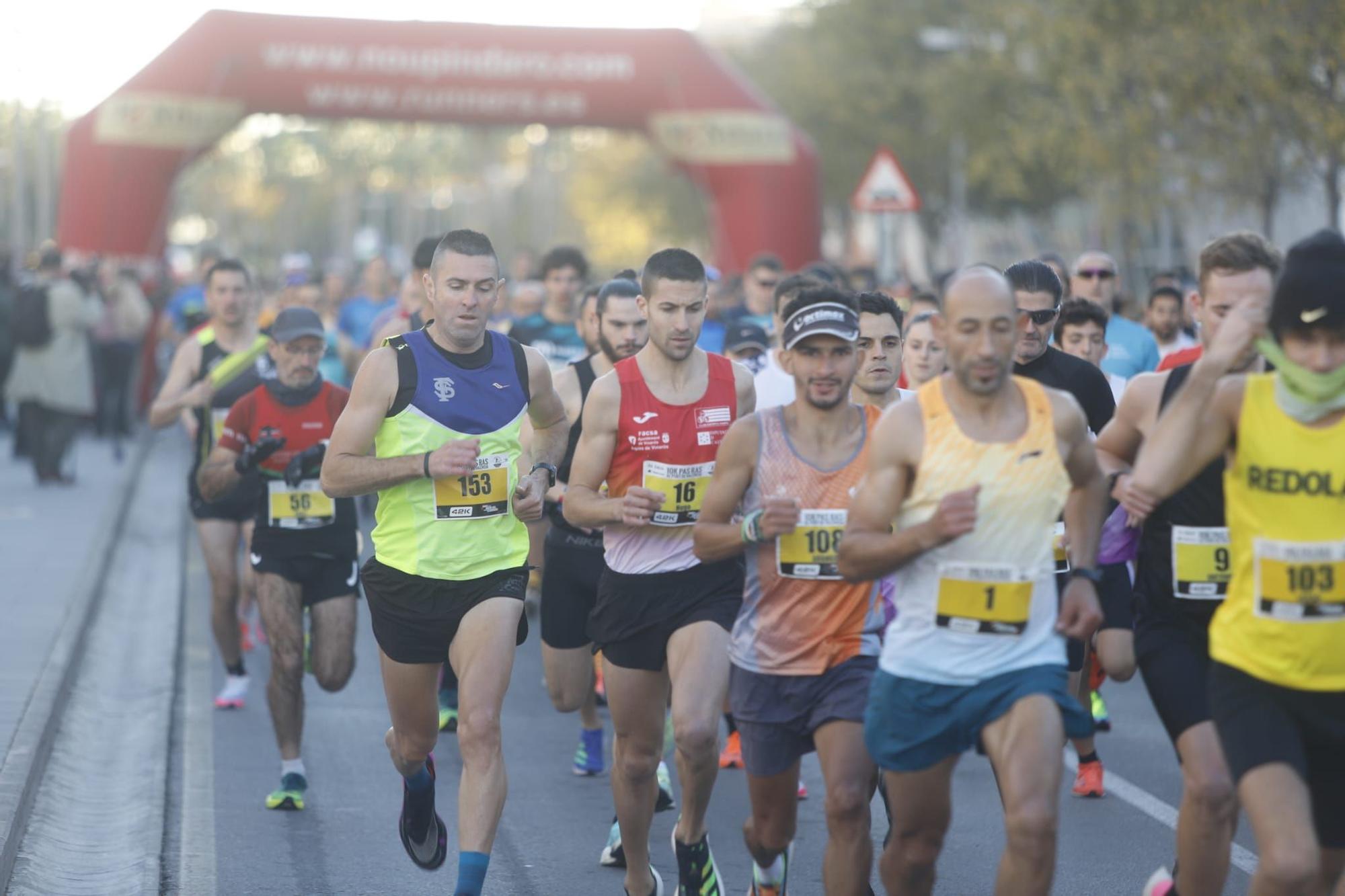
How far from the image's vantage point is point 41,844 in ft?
25.3

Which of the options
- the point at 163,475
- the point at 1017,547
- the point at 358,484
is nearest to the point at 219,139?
the point at 163,475

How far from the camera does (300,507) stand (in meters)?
8.70

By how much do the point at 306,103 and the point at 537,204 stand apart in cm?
8412

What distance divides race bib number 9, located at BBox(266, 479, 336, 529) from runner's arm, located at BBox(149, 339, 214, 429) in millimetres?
1495

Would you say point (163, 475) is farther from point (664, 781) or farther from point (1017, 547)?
point (1017, 547)

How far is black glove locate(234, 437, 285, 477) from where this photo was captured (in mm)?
8703

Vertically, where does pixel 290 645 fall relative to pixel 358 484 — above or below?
below

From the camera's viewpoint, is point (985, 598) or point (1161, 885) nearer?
point (985, 598)

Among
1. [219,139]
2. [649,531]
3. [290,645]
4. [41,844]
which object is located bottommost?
[41,844]

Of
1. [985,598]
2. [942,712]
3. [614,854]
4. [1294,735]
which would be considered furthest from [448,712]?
[1294,735]

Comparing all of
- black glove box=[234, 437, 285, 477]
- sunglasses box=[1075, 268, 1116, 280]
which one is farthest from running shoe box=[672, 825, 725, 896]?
sunglasses box=[1075, 268, 1116, 280]

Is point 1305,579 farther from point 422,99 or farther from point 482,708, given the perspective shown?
point 422,99

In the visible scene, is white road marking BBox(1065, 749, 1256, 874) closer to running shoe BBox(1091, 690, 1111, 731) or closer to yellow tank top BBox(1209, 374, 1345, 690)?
running shoe BBox(1091, 690, 1111, 731)

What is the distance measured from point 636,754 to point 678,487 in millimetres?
852
